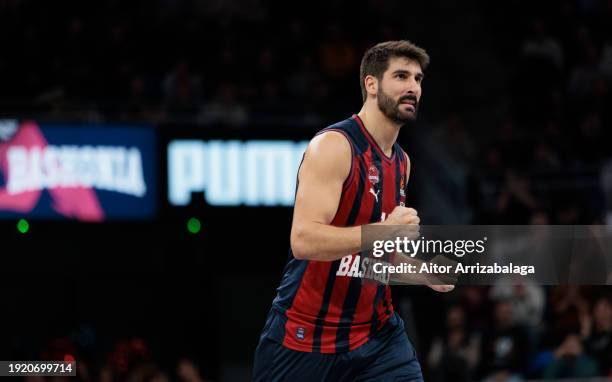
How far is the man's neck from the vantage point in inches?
243

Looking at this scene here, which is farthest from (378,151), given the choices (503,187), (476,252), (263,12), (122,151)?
(263,12)

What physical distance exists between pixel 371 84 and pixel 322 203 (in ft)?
2.46

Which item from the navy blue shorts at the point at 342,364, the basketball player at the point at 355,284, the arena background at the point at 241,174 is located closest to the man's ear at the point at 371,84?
the basketball player at the point at 355,284

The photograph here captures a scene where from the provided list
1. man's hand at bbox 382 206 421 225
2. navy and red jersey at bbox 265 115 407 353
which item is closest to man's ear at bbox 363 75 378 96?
navy and red jersey at bbox 265 115 407 353

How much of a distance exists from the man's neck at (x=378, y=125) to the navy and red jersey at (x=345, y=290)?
0.11ft

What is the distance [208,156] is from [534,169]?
13.5 feet

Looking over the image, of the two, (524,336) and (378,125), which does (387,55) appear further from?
(524,336)

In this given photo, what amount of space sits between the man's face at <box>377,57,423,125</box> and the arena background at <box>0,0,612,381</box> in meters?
4.88

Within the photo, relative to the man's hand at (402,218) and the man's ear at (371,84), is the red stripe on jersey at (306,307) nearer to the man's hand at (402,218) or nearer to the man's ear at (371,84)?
the man's hand at (402,218)

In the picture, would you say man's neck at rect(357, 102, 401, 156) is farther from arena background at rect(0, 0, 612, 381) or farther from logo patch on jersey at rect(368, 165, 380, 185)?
arena background at rect(0, 0, 612, 381)

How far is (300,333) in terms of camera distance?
617 centimetres

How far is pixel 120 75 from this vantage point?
1477cm

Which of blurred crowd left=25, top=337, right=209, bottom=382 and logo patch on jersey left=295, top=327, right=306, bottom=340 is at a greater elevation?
logo patch on jersey left=295, top=327, right=306, bottom=340

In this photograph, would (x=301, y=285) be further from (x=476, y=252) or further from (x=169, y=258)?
(x=169, y=258)
